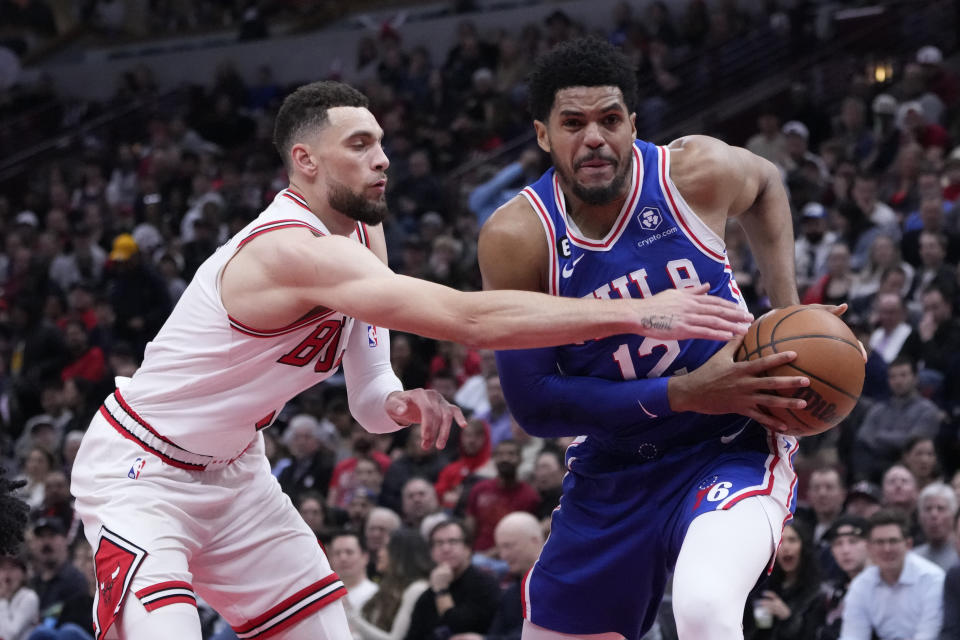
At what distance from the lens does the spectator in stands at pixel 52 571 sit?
9016 millimetres

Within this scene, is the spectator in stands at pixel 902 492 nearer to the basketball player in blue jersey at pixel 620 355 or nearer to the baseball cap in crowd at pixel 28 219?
the basketball player in blue jersey at pixel 620 355

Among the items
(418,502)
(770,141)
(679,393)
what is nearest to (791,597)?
(418,502)

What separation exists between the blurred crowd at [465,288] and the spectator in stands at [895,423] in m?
0.01

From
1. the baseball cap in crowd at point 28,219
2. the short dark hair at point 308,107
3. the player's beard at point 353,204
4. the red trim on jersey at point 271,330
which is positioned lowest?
the red trim on jersey at point 271,330

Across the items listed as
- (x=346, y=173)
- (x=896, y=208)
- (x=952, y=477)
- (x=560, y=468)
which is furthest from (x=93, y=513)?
(x=896, y=208)

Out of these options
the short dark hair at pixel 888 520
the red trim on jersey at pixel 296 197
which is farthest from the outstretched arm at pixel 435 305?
the short dark hair at pixel 888 520

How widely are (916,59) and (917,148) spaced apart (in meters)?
3.28

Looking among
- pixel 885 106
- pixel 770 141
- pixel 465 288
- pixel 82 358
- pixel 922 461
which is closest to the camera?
pixel 922 461

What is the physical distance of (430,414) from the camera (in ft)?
14.1

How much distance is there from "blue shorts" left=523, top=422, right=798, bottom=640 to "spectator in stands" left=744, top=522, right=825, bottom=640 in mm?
2480

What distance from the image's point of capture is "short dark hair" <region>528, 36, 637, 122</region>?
451cm

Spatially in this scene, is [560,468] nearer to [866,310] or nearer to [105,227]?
[866,310]

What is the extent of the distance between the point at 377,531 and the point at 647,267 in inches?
195

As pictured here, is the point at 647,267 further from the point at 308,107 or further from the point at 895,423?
the point at 895,423
